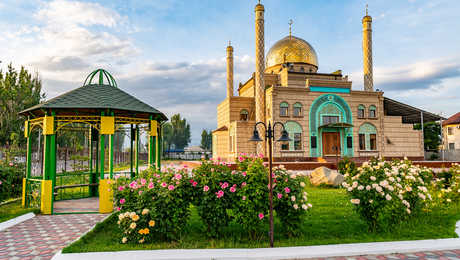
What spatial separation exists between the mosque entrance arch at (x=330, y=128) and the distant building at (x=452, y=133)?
21027 millimetres

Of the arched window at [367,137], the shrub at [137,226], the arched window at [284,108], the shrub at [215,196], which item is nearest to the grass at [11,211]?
the shrub at [137,226]

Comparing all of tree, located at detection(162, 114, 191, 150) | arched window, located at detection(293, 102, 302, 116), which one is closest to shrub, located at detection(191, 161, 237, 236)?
arched window, located at detection(293, 102, 302, 116)

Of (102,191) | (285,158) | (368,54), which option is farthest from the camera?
(368,54)

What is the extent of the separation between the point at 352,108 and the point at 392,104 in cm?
427

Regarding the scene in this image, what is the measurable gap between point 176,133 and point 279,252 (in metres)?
70.5

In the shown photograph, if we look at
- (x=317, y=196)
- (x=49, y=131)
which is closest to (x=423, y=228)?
(x=317, y=196)

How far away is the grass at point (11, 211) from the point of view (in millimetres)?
7344

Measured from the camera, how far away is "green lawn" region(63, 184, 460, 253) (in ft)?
17.4

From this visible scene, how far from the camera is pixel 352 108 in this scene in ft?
83.0

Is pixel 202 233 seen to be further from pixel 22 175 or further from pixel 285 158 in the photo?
pixel 285 158

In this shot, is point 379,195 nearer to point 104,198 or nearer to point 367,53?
point 104,198

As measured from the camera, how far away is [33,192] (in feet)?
27.9

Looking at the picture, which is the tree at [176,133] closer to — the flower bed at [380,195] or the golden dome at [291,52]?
the golden dome at [291,52]

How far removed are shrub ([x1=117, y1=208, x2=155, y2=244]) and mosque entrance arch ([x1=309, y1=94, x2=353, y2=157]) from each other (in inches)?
808
